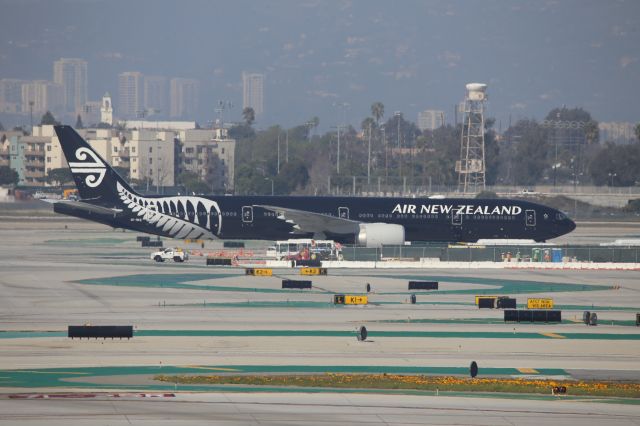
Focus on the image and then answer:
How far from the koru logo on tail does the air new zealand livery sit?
68mm

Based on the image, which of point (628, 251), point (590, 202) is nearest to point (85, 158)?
point (628, 251)

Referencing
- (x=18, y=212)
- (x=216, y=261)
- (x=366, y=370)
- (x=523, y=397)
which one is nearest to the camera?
(x=523, y=397)

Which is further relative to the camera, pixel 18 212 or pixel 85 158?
pixel 18 212

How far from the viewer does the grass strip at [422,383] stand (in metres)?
36.0

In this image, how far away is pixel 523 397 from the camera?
35094mm

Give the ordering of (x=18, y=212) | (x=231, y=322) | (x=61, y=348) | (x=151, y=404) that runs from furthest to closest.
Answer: (x=18, y=212) < (x=231, y=322) < (x=61, y=348) < (x=151, y=404)

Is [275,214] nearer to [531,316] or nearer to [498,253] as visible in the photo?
[498,253]

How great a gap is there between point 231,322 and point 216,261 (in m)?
26.6

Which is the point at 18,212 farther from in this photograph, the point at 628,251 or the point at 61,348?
the point at 61,348

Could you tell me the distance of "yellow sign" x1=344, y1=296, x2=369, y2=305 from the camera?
5609 cm

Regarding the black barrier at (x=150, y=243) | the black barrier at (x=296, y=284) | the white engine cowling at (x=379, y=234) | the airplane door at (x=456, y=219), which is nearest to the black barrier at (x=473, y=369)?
the black barrier at (x=296, y=284)

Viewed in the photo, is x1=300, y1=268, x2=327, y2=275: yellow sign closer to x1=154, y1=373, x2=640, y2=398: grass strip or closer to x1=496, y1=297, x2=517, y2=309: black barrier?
x1=496, y1=297, x2=517, y2=309: black barrier

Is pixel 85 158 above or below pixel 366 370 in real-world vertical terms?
above

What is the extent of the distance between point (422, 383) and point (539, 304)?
2021 centimetres
